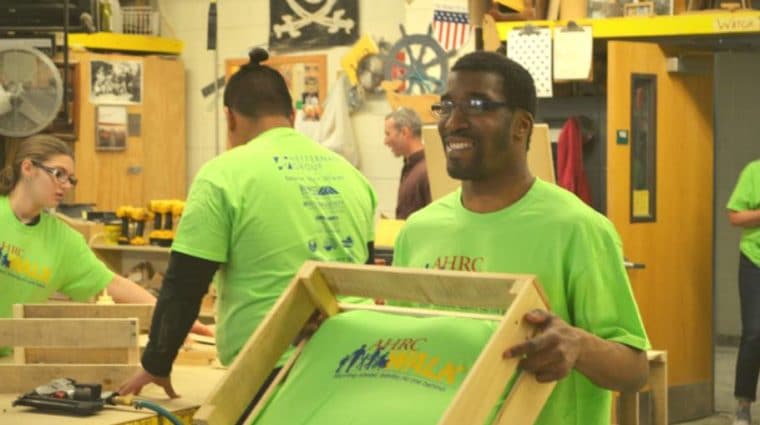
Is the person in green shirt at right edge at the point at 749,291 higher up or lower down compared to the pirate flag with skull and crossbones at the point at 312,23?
lower down

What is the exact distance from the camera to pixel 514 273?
252 cm

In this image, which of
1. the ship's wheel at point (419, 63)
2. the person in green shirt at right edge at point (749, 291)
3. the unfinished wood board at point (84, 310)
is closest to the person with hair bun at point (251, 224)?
the unfinished wood board at point (84, 310)

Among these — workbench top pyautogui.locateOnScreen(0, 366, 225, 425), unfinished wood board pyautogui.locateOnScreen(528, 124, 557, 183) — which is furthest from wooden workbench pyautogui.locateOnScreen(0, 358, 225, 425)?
unfinished wood board pyautogui.locateOnScreen(528, 124, 557, 183)

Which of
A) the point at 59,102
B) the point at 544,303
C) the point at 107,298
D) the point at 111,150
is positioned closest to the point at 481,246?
the point at 544,303

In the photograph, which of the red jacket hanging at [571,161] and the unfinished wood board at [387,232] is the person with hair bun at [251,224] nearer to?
the unfinished wood board at [387,232]

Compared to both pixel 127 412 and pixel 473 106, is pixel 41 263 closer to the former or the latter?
pixel 127 412

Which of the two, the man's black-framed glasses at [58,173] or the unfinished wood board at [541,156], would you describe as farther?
the unfinished wood board at [541,156]

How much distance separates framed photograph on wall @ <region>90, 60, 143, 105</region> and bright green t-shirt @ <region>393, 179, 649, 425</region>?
8.92 meters

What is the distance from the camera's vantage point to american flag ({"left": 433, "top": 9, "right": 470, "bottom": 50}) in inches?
367

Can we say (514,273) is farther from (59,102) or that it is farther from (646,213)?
(59,102)

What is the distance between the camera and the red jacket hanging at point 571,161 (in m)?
7.67

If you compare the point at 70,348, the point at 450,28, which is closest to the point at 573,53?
the point at 450,28

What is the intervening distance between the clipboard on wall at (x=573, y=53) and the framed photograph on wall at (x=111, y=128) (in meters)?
4.70

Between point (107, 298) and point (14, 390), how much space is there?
1.16m
